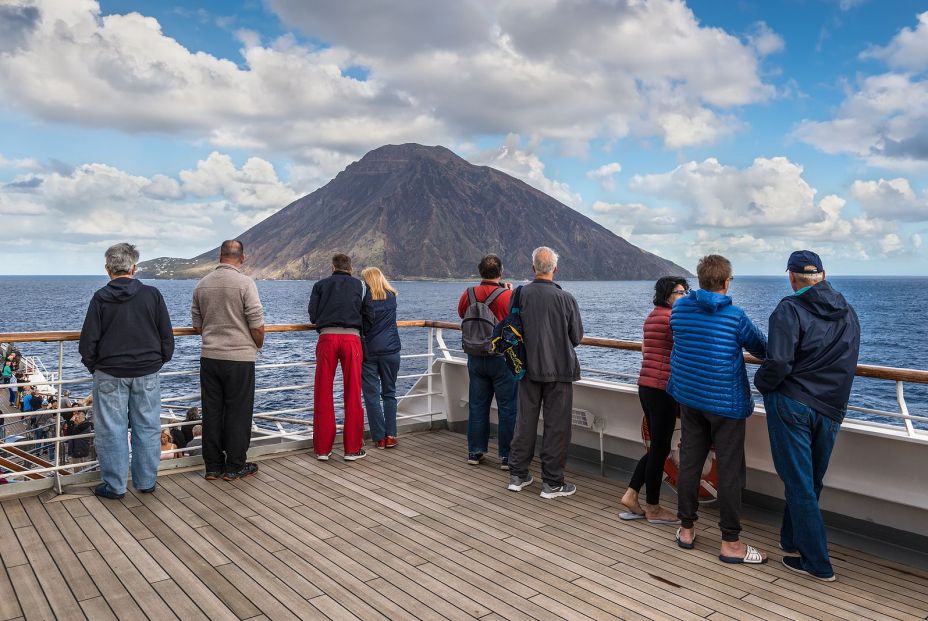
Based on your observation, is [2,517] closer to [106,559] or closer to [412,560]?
[106,559]

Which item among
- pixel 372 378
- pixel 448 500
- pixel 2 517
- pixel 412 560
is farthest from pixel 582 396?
pixel 2 517

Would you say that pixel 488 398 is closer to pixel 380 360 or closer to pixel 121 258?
pixel 380 360

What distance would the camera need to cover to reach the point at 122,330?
3.98m

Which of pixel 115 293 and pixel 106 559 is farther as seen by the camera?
pixel 115 293

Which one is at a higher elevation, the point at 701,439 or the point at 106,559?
the point at 701,439

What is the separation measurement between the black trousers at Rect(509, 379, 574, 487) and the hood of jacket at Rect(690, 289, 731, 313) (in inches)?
48.7

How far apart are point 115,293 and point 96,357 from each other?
412 millimetres

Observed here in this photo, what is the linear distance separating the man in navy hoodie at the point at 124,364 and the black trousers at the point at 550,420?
7.77ft

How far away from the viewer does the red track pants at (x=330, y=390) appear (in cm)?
497

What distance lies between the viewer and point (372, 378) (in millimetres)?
5336

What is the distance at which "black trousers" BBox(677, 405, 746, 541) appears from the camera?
3.21 metres

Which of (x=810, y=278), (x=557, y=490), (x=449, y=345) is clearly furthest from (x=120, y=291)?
(x=449, y=345)

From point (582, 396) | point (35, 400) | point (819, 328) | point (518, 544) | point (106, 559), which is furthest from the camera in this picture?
point (35, 400)

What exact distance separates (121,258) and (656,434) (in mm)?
3449
